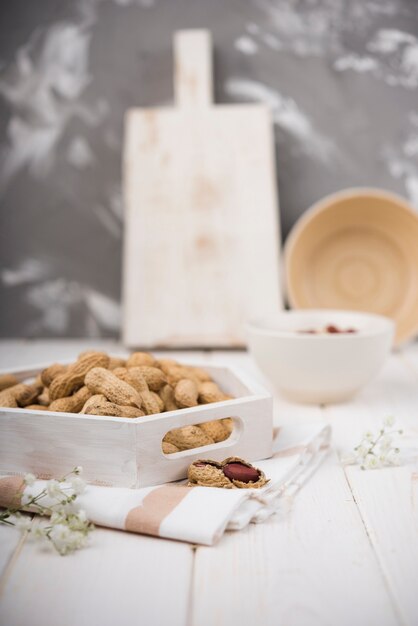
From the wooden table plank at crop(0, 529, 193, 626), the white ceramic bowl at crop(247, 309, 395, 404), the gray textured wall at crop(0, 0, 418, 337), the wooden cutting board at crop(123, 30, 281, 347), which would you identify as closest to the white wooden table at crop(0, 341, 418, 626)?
the wooden table plank at crop(0, 529, 193, 626)

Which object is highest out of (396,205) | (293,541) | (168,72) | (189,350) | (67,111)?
(168,72)

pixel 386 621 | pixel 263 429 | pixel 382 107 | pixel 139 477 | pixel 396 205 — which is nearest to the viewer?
pixel 386 621

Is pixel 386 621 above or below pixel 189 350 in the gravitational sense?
above

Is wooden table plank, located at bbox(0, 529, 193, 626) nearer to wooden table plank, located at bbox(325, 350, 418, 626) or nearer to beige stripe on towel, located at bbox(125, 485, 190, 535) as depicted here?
beige stripe on towel, located at bbox(125, 485, 190, 535)

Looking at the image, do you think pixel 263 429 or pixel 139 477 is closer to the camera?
pixel 139 477

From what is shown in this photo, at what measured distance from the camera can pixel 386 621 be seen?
0.62m

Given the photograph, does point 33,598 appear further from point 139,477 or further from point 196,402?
point 196,402

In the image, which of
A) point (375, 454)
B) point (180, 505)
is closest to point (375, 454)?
point (375, 454)

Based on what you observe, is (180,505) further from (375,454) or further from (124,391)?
(375,454)

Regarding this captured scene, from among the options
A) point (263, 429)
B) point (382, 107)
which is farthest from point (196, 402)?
point (382, 107)

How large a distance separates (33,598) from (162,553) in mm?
156

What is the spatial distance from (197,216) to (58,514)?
1.35 meters

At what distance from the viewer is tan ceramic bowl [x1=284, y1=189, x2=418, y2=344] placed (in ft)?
6.32

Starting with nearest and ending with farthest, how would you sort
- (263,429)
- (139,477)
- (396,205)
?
1. (139,477)
2. (263,429)
3. (396,205)
